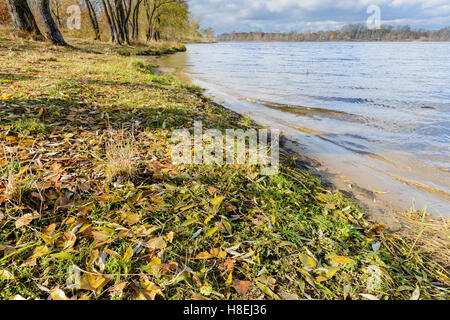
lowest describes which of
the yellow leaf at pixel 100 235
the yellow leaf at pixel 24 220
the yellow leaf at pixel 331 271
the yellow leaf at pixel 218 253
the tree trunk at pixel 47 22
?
the yellow leaf at pixel 331 271

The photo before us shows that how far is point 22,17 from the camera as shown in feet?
35.8

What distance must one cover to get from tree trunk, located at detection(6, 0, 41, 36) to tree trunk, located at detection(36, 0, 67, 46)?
28.6 inches

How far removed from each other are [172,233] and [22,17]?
14611 millimetres

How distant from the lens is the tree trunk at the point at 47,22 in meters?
10.3

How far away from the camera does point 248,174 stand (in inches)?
112

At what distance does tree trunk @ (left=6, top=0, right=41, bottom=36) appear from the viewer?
10.6 meters

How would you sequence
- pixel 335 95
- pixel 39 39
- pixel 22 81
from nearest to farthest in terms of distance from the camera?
pixel 22 81 < pixel 335 95 < pixel 39 39

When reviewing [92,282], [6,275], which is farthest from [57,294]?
[6,275]

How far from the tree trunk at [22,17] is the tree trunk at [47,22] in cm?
73

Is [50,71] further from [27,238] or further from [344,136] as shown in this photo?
[344,136]

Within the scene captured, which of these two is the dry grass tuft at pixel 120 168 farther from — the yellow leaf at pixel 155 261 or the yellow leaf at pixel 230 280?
the yellow leaf at pixel 230 280

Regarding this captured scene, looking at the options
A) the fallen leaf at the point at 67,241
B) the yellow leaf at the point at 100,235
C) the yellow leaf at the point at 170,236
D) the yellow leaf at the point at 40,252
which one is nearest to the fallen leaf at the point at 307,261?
the yellow leaf at the point at 170,236
